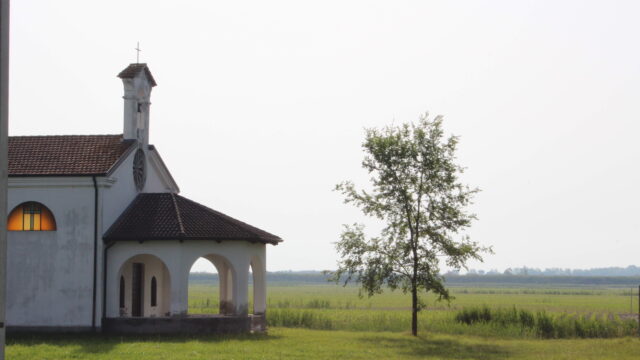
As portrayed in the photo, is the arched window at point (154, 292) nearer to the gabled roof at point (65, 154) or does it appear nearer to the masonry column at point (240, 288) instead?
the masonry column at point (240, 288)

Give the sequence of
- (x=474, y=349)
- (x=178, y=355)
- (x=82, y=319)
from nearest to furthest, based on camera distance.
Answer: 1. (x=178, y=355)
2. (x=474, y=349)
3. (x=82, y=319)

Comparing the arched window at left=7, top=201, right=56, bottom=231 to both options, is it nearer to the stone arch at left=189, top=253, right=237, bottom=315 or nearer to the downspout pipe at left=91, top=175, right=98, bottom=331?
the downspout pipe at left=91, top=175, right=98, bottom=331

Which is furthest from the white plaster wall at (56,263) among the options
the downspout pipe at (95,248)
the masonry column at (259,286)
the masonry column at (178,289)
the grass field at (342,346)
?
the masonry column at (259,286)

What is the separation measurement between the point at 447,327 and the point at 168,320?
1396cm

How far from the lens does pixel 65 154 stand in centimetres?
3266

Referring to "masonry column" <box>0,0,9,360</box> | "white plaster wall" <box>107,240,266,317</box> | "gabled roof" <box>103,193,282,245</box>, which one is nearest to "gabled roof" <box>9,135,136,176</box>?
"gabled roof" <box>103,193,282,245</box>

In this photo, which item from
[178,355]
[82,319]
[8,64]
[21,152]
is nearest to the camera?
[8,64]

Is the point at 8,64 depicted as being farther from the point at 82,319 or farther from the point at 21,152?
the point at 21,152

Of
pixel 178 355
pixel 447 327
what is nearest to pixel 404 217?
pixel 447 327

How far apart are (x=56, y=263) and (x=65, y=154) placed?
178 inches

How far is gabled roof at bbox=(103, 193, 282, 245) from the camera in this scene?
30953 mm

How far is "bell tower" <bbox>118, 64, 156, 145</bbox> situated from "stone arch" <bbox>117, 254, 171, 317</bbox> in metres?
5.24

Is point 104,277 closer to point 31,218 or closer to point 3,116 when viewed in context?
point 31,218

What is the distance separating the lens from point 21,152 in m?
33.0
